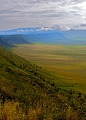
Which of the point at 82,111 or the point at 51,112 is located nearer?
the point at 51,112

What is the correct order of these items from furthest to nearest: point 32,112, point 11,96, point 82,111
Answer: point 11,96, point 82,111, point 32,112

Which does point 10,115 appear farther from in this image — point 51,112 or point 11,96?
point 11,96

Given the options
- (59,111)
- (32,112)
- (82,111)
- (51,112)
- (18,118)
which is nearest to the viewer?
(18,118)

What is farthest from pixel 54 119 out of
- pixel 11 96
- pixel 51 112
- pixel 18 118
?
pixel 11 96

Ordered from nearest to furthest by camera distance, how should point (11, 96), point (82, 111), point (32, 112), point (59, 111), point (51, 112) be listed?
Answer: point (32, 112), point (51, 112), point (59, 111), point (82, 111), point (11, 96)

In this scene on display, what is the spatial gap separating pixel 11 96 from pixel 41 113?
36.4 ft

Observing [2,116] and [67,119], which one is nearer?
[2,116]

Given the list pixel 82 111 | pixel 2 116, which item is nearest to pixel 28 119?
pixel 2 116

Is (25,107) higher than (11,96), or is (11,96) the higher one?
(25,107)

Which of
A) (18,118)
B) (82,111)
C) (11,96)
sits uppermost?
(18,118)

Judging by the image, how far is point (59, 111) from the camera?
1064 cm

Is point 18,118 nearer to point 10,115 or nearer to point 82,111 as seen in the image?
point 10,115

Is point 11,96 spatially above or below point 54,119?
below

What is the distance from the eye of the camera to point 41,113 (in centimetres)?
942
